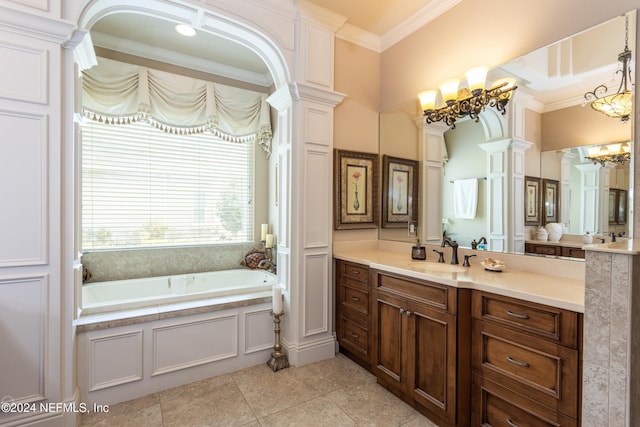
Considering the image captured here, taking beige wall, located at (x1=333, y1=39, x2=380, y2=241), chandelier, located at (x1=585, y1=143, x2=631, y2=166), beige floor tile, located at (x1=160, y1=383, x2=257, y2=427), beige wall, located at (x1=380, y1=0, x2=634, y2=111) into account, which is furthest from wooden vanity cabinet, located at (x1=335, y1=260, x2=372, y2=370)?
beige wall, located at (x1=380, y1=0, x2=634, y2=111)

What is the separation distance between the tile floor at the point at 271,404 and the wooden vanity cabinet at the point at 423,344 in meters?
0.17

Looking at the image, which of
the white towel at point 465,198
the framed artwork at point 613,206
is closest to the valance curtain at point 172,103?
the white towel at point 465,198

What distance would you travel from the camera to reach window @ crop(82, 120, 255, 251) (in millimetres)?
3045

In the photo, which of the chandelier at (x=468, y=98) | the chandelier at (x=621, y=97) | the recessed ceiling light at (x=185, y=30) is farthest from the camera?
the recessed ceiling light at (x=185, y=30)

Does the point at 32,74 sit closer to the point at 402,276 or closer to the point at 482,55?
the point at 402,276

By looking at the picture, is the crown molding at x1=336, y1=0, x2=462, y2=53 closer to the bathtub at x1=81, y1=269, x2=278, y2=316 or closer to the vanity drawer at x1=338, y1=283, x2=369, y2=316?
the vanity drawer at x1=338, y1=283, x2=369, y2=316

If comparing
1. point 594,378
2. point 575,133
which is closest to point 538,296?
point 594,378

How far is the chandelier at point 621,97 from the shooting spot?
1570mm

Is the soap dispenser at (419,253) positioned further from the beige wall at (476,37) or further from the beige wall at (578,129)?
the beige wall at (476,37)

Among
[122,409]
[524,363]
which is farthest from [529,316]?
[122,409]

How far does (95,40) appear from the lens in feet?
9.57

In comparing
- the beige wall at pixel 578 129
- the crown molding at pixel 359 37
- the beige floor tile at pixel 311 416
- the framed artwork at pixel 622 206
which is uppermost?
the crown molding at pixel 359 37

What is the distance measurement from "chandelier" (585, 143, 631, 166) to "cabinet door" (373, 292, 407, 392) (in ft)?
4.60

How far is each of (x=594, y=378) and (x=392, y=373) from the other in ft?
3.87
